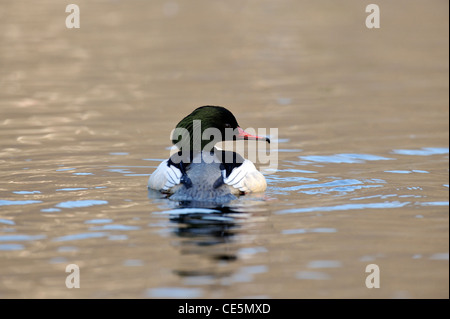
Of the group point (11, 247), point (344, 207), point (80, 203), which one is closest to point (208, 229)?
point (344, 207)

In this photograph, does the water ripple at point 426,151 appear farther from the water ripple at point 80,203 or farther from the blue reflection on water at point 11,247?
the blue reflection on water at point 11,247

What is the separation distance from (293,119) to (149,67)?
608cm

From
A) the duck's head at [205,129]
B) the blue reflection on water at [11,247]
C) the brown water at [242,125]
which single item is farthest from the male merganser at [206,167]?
the blue reflection on water at [11,247]

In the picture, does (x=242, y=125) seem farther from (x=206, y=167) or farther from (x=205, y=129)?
(x=206, y=167)

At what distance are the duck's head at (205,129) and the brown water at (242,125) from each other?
810mm

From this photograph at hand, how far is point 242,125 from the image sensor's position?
14438mm

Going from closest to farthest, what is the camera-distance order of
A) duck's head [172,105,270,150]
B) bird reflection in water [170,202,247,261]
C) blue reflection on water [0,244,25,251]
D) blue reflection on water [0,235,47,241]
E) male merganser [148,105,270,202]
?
bird reflection in water [170,202,247,261] → blue reflection on water [0,244,25,251] → blue reflection on water [0,235,47,241] → male merganser [148,105,270,202] → duck's head [172,105,270,150]

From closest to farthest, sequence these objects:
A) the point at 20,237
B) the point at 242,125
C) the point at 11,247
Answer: the point at 11,247, the point at 20,237, the point at 242,125

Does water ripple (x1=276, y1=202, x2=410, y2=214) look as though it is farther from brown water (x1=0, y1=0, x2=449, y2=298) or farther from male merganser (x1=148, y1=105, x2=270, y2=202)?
male merganser (x1=148, y1=105, x2=270, y2=202)

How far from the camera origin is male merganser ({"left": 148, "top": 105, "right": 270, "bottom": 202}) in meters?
9.03

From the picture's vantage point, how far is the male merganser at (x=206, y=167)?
356 inches

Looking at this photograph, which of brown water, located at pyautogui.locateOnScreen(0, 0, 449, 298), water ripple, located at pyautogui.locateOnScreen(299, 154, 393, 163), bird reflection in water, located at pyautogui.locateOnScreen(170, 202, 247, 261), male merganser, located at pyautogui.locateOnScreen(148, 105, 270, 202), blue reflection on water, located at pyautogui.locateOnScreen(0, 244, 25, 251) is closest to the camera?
brown water, located at pyautogui.locateOnScreen(0, 0, 449, 298)

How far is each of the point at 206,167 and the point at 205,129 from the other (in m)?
0.86

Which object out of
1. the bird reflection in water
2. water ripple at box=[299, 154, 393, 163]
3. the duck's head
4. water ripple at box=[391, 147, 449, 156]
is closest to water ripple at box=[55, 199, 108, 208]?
the bird reflection in water
